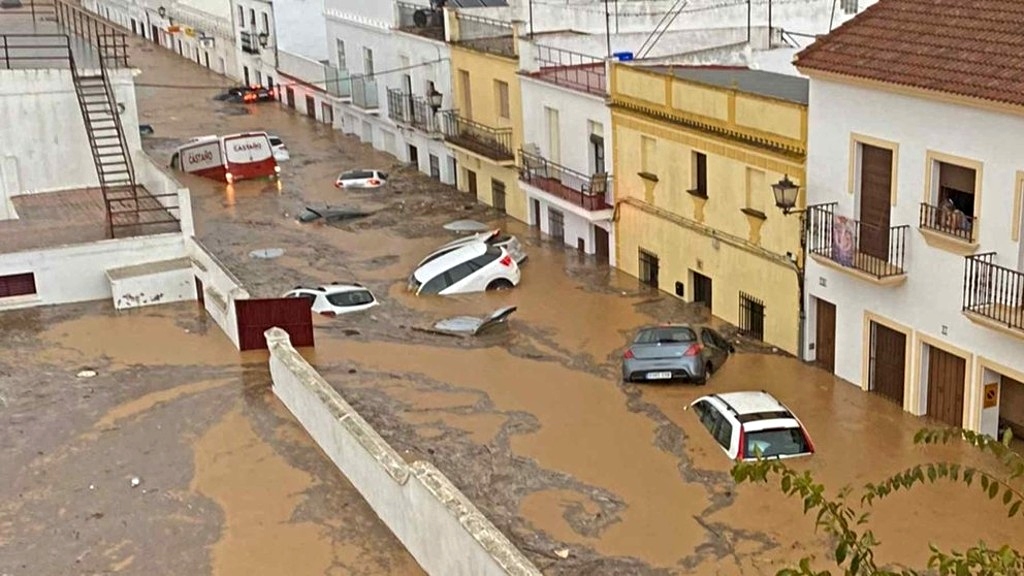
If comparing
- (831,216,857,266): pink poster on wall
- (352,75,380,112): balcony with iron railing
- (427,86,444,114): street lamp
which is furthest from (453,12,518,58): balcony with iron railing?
(831,216,857,266): pink poster on wall

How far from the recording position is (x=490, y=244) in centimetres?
3306

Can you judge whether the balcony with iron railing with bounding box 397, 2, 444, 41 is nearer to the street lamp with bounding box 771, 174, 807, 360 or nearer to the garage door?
the street lamp with bounding box 771, 174, 807, 360

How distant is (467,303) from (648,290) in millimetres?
4422

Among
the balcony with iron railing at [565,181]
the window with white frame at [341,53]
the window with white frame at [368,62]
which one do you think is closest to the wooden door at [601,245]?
the balcony with iron railing at [565,181]

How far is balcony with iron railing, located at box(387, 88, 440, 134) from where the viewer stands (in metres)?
41.7

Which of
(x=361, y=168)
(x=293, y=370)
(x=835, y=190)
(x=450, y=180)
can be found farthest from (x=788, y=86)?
(x=361, y=168)

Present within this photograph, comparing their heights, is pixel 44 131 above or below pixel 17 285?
above

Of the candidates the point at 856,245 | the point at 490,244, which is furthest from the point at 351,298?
the point at 856,245

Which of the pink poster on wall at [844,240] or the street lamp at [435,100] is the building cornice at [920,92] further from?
the street lamp at [435,100]

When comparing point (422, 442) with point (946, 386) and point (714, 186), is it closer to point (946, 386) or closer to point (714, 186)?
point (946, 386)

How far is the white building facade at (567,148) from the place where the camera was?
3186 centimetres

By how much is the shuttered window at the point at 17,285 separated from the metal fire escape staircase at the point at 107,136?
164 inches

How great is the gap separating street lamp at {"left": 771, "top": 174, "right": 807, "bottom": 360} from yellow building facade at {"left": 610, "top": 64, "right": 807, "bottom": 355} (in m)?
0.10

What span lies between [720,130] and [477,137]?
42.7ft
